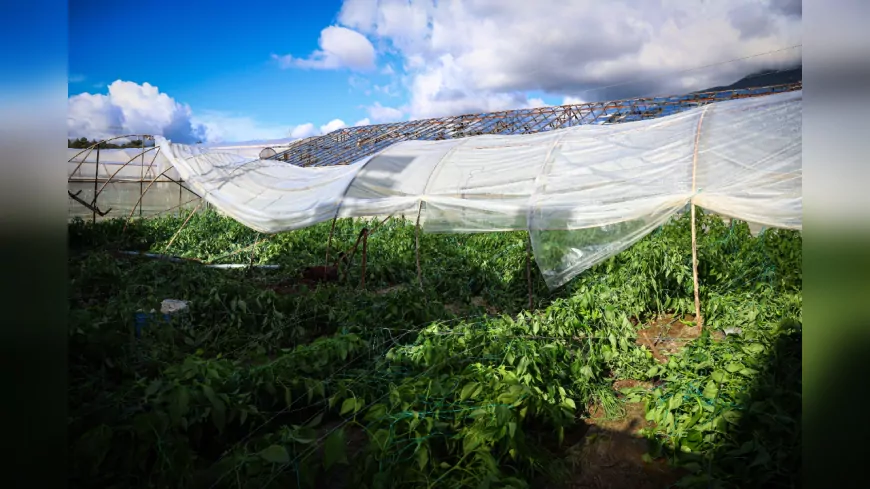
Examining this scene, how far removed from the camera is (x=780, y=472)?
2.68m

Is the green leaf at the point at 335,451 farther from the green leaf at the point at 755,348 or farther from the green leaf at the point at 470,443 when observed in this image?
the green leaf at the point at 755,348

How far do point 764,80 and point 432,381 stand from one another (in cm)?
1549

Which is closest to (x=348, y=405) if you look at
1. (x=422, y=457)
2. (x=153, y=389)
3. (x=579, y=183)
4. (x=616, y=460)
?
(x=422, y=457)

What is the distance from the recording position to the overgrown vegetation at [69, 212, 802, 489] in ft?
8.36

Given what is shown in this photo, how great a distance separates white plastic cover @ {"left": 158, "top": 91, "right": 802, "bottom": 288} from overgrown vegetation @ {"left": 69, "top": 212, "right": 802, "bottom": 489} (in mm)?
918

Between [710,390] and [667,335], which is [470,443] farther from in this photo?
[667,335]

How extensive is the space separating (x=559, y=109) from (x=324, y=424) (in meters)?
16.0

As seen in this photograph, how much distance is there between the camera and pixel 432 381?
349 cm

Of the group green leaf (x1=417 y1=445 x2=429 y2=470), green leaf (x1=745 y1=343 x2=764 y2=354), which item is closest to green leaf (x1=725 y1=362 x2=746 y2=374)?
green leaf (x1=745 y1=343 x2=764 y2=354)

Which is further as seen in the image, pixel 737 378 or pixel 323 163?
pixel 323 163

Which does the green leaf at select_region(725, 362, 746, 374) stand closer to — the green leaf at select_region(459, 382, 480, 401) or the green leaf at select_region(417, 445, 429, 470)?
the green leaf at select_region(459, 382, 480, 401)
